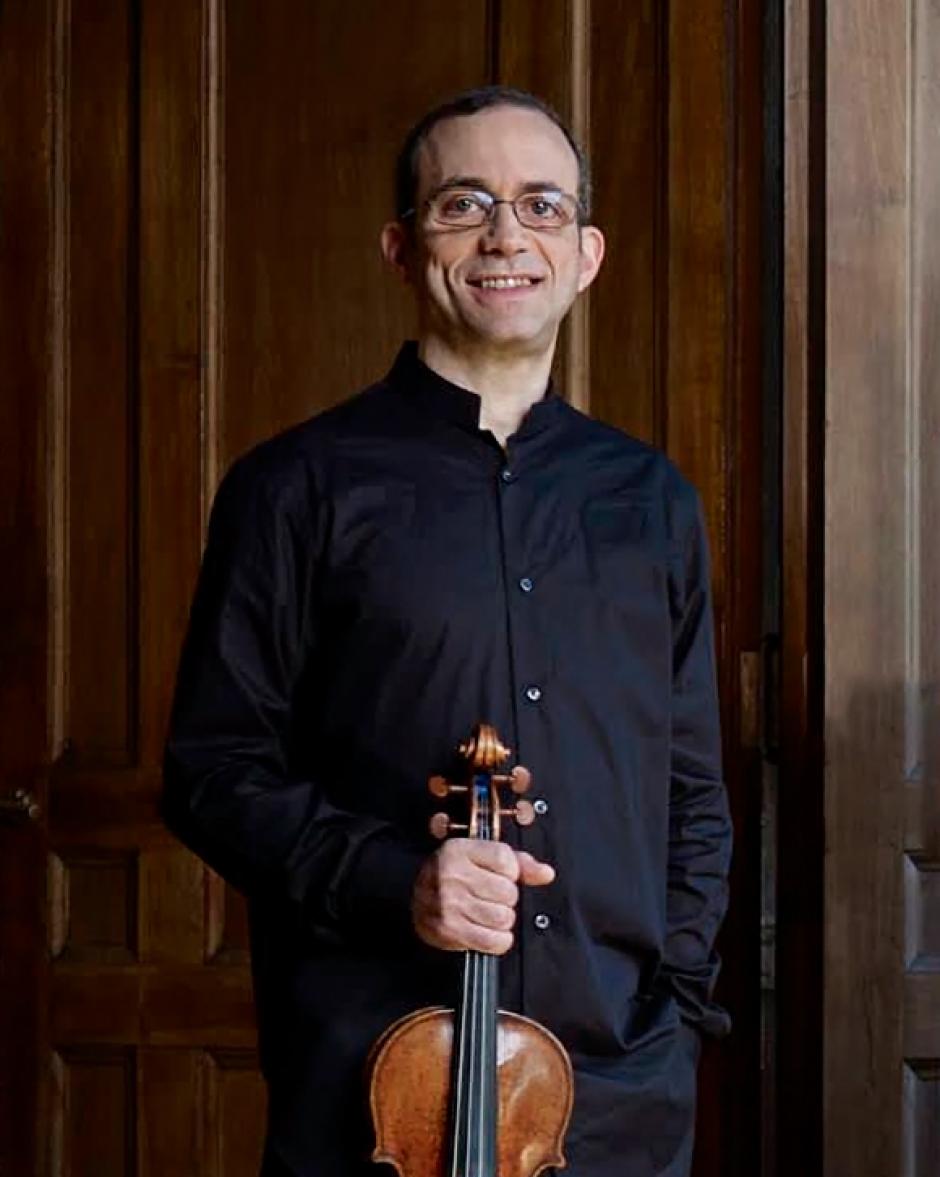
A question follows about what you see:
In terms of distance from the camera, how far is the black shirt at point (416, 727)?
6.03 ft

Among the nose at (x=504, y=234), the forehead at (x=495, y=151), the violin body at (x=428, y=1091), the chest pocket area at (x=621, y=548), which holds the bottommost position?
the violin body at (x=428, y=1091)

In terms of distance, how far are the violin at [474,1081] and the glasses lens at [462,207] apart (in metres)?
0.45

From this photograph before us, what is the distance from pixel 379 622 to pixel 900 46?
1371 mm

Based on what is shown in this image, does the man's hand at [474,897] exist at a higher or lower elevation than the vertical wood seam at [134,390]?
lower

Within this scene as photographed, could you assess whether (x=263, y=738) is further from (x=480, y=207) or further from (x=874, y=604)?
(x=874, y=604)

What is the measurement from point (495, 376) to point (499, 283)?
9 cm

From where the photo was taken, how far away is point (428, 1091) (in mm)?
1713

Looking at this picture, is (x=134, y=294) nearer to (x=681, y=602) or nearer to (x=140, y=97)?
(x=140, y=97)

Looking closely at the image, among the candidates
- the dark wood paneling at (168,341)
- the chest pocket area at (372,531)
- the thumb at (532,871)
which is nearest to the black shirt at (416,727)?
the chest pocket area at (372,531)

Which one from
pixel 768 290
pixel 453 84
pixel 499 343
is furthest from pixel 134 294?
pixel 499 343

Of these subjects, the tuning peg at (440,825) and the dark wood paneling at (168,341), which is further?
the dark wood paneling at (168,341)

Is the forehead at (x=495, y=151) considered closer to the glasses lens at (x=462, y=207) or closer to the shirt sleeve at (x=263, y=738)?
the glasses lens at (x=462, y=207)

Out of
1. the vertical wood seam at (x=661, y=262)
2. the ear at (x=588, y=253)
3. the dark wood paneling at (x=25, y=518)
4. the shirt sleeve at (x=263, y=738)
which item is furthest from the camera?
the dark wood paneling at (x=25, y=518)

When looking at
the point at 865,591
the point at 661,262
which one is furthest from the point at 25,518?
the point at 865,591
